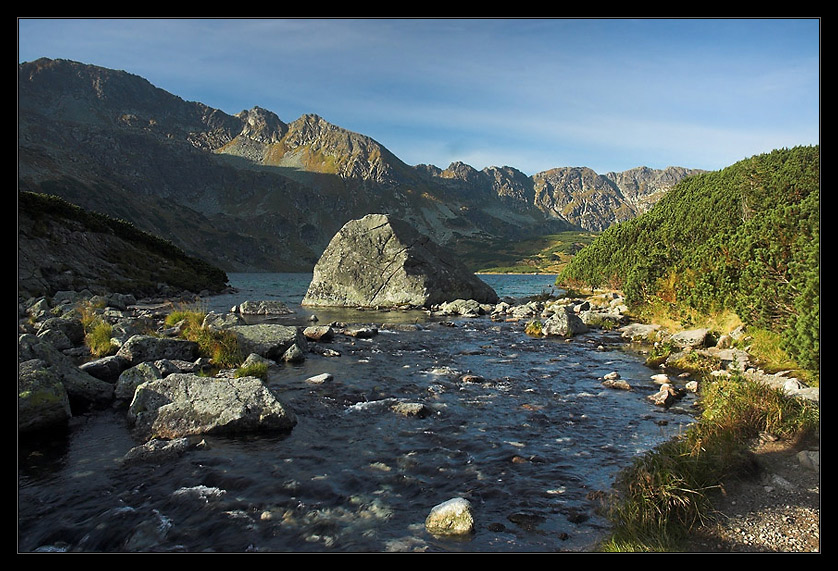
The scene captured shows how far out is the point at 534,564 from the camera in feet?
14.3

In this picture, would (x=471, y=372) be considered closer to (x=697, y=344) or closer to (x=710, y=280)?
(x=697, y=344)

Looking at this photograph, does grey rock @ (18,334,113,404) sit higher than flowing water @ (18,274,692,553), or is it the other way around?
grey rock @ (18,334,113,404)

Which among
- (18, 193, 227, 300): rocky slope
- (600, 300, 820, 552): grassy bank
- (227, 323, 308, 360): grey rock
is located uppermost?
(18, 193, 227, 300): rocky slope

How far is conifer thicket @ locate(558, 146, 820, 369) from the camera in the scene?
12234 mm

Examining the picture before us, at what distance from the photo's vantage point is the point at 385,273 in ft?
176

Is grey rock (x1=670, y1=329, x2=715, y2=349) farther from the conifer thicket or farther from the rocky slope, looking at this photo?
the rocky slope

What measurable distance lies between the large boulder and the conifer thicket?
13.4 meters

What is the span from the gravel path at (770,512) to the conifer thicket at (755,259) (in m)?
4.99

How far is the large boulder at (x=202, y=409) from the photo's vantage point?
35.3 feet

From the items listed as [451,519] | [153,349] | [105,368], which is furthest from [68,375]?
[451,519]

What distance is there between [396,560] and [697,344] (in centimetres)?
2206

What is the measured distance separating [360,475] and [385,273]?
4514cm

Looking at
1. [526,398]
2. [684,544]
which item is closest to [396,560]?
[684,544]

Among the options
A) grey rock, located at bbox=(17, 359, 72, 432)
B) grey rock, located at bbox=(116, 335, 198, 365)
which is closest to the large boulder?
grey rock, located at bbox=(17, 359, 72, 432)
